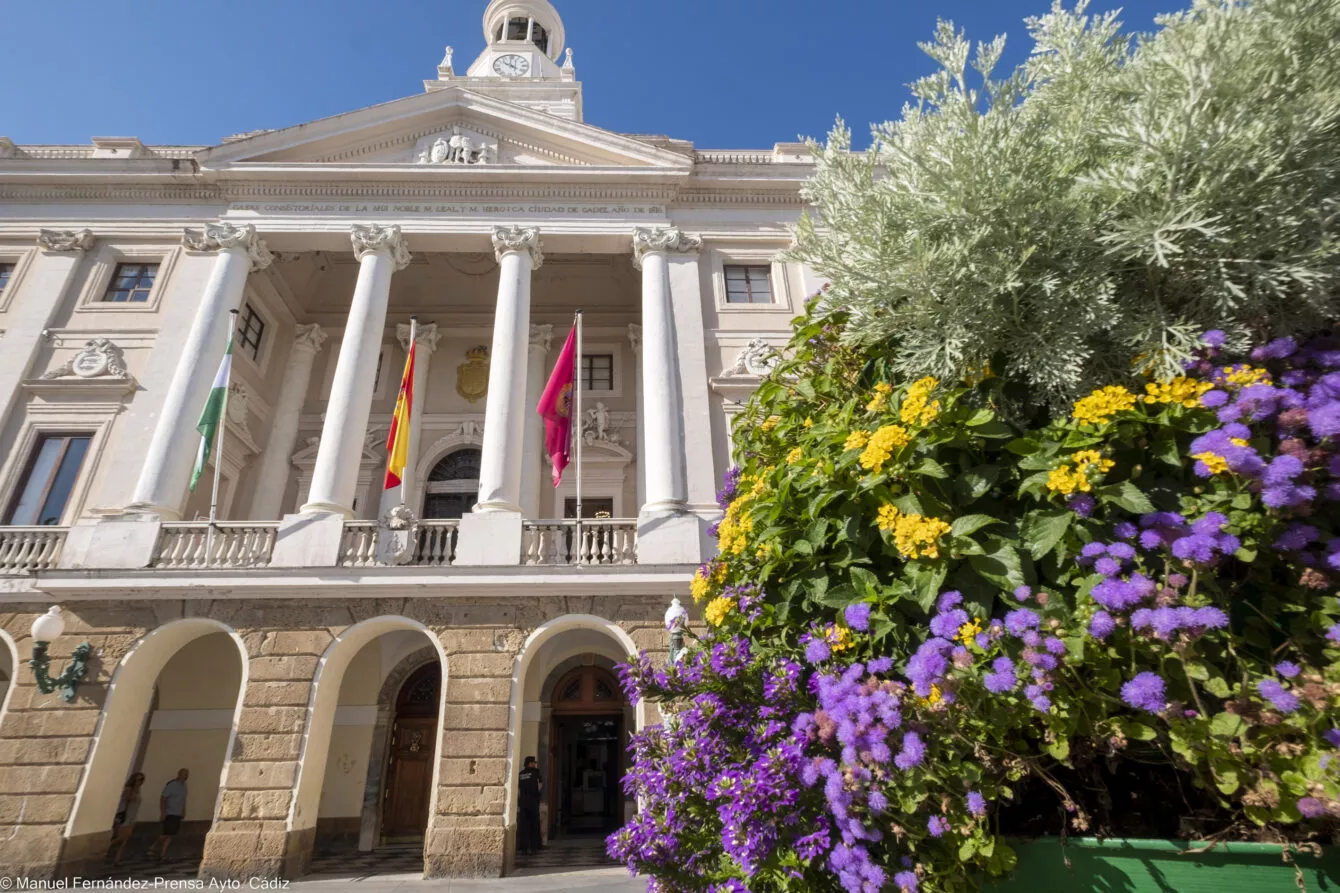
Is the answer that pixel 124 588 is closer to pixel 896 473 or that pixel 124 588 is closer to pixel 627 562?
pixel 627 562

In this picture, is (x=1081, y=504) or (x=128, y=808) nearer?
(x=1081, y=504)

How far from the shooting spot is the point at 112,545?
12484 millimetres

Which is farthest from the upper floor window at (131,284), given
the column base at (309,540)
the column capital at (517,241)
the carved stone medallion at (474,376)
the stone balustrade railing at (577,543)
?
the stone balustrade railing at (577,543)

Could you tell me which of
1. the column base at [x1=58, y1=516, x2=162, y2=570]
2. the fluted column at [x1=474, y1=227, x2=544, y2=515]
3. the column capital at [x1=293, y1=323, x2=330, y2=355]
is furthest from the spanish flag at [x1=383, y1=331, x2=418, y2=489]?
the column capital at [x1=293, y1=323, x2=330, y2=355]

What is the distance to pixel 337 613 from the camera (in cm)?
1240

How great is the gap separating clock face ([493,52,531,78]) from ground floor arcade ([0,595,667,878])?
21.9 meters

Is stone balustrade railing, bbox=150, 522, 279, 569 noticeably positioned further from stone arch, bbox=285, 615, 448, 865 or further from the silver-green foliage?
the silver-green foliage

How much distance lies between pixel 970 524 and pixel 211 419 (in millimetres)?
14267

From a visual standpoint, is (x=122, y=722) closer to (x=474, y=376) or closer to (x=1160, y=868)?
(x=474, y=376)

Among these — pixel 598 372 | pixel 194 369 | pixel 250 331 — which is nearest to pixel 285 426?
pixel 250 331

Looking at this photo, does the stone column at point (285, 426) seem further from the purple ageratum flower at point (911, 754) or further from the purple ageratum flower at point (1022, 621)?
the purple ageratum flower at point (1022, 621)

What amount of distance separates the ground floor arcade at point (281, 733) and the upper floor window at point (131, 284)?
7.66 metres

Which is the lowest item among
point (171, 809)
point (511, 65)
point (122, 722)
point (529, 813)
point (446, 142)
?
point (529, 813)

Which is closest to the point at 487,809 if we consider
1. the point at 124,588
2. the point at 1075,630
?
the point at 124,588
